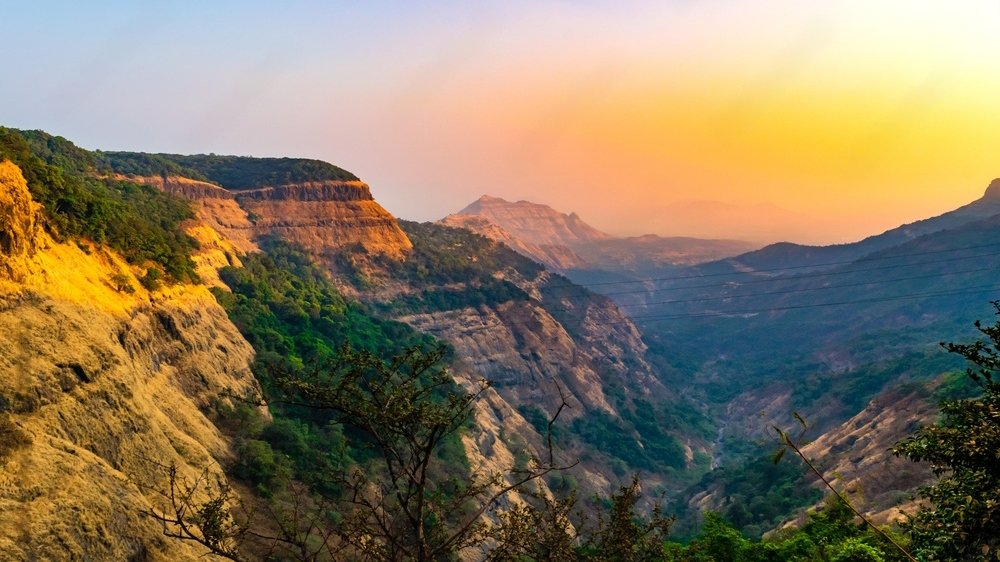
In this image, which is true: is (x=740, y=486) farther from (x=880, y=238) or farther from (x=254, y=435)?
(x=880, y=238)

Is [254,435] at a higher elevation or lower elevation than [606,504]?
higher

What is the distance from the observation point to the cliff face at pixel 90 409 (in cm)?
1555

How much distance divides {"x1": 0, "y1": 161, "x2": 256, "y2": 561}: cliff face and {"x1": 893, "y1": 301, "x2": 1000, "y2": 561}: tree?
1432cm

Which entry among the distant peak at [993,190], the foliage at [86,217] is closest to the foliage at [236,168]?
the foliage at [86,217]

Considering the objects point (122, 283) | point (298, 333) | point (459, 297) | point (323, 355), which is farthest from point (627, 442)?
point (122, 283)

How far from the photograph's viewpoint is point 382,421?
363 inches

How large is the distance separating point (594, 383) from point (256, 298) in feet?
179

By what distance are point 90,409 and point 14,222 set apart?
717 cm

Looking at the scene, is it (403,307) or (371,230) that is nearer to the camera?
(403,307)

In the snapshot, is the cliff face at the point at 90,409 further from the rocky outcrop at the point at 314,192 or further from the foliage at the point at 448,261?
the rocky outcrop at the point at 314,192

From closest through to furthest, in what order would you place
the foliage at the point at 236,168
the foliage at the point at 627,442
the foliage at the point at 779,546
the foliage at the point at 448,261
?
the foliage at the point at 779,546 < the foliage at the point at 627,442 < the foliage at the point at 236,168 < the foliage at the point at 448,261

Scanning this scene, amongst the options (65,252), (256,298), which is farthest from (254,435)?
(256,298)

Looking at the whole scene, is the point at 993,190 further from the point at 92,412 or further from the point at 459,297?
the point at 92,412

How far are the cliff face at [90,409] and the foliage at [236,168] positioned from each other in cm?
5864
